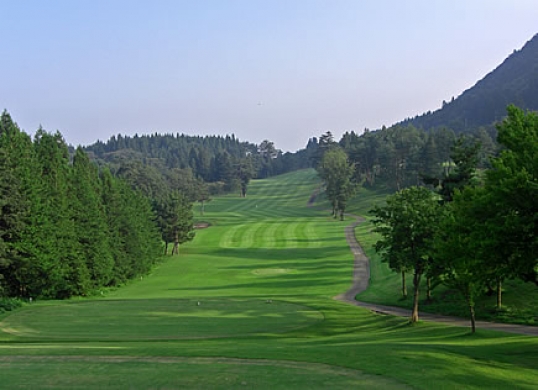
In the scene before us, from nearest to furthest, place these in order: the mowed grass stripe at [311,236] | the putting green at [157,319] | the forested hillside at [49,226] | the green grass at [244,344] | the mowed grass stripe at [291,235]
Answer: the green grass at [244,344]
the putting green at [157,319]
the forested hillside at [49,226]
the mowed grass stripe at [311,236]
the mowed grass stripe at [291,235]

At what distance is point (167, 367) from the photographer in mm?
15328

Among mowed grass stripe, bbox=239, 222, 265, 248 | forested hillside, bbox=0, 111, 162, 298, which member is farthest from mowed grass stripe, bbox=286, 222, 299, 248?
forested hillside, bbox=0, 111, 162, 298

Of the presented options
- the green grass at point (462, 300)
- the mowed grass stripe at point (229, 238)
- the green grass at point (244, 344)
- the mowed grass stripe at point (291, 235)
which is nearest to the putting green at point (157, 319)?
the green grass at point (244, 344)

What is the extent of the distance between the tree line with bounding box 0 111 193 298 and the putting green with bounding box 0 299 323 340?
29.2 ft

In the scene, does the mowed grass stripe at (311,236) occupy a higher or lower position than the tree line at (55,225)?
lower

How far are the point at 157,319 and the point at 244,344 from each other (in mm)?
9901

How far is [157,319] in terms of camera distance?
29266 millimetres

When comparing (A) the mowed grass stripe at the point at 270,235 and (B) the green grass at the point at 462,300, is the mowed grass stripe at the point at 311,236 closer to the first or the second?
(A) the mowed grass stripe at the point at 270,235

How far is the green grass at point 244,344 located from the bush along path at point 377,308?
5.63 ft

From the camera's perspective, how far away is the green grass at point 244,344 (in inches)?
559

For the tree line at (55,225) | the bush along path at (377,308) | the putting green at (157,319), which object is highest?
the tree line at (55,225)

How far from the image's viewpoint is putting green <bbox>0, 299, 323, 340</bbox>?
25.4 m

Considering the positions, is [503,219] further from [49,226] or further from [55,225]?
[55,225]

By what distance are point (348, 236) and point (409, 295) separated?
44.3m
